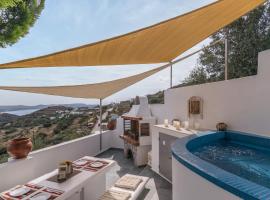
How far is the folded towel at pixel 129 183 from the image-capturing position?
5177 millimetres

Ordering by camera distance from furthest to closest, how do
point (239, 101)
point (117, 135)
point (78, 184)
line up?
point (117, 135), point (239, 101), point (78, 184)

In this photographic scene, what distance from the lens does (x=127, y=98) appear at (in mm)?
14852

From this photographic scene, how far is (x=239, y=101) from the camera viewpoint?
5.18m

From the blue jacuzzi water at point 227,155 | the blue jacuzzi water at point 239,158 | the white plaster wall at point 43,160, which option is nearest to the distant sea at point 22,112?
the white plaster wall at point 43,160

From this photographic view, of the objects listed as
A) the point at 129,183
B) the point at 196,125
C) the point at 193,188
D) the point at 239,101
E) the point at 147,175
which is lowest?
the point at 147,175

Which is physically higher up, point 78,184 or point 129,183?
point 78,184

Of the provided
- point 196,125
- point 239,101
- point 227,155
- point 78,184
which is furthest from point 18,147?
point 239,101

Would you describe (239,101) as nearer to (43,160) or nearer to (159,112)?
(159,112)

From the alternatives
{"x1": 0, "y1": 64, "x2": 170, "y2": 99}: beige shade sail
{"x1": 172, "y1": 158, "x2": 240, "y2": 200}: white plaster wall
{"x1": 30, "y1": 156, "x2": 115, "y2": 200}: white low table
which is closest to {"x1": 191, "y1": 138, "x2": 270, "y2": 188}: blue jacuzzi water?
{"x1": 172, "y1": 158, "x2": 240, "y2": 200}: white plaster wall

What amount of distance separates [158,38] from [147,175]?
495 cm

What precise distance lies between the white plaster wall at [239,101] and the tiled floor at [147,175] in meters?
2.36

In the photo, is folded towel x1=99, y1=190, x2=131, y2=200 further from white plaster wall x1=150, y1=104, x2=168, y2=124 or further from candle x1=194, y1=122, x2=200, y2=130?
white plaster wall x1=150, y1=104, x2=168, y2=124

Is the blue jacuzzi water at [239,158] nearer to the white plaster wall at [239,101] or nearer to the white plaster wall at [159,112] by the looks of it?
the white plaster wall at [239,101]

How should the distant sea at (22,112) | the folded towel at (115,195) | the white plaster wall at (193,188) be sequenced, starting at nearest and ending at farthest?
the white plaster wall at (193,188), the folded towel at (115,195), the distant sea at (22,112)
